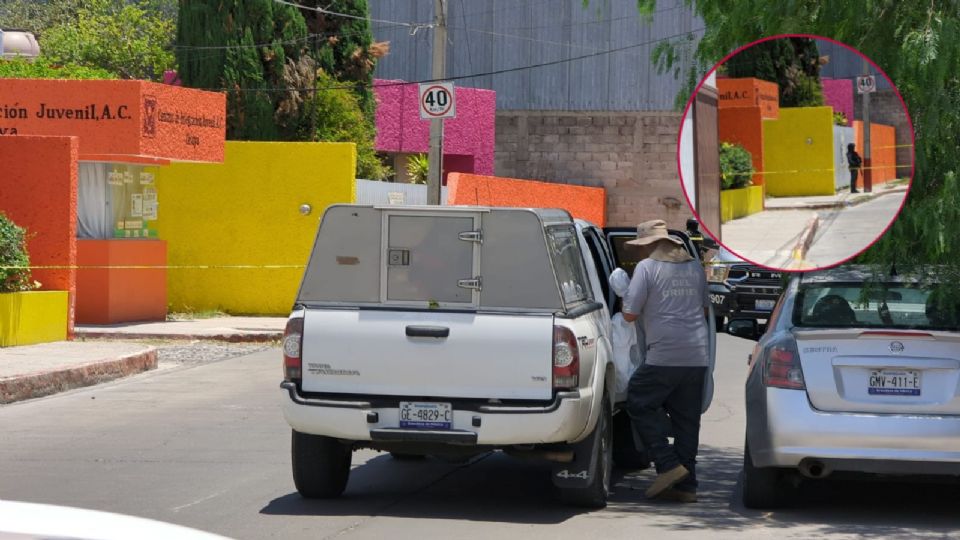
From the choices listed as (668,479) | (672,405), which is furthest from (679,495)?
(672,405)

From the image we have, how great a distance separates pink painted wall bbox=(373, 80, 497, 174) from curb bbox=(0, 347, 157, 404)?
22868 millimetres

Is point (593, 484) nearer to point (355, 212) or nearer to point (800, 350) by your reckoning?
point (800, 350)

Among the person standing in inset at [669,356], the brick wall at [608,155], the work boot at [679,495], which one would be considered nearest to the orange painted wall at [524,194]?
the brick wall at [608,155]

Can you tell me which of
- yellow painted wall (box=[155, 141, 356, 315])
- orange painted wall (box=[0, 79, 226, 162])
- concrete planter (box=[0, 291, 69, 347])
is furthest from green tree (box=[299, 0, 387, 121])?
concrete planter (box=[0, 291, 69, 347])

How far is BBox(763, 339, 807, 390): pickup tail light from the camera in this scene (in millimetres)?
9133

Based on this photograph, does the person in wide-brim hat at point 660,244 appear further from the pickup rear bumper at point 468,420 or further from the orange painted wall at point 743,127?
the pickup rear bumper at point 468,420

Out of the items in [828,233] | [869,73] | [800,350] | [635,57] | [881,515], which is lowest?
[881,515]

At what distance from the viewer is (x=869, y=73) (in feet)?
30.2

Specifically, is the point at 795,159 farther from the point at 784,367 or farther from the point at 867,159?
the point at 784,367

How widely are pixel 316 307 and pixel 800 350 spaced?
9.53 ft

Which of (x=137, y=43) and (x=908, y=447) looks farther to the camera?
(x=137, y=43)

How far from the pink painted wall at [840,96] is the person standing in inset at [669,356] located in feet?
4.87

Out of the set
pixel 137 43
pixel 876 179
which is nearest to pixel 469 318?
pixel 876 179

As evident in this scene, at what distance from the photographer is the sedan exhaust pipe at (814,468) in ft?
29.7
